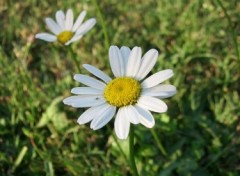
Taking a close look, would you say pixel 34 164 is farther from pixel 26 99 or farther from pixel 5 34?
pixel 5 34

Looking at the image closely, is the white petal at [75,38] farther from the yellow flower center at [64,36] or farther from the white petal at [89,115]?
the white petal at [89,115]

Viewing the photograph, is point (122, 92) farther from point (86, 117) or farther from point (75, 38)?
point (75, 38)

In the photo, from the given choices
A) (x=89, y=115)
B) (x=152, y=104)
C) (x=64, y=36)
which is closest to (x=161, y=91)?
(x=152, y=104)

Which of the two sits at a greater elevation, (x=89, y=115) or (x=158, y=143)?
(x=89, y=115)

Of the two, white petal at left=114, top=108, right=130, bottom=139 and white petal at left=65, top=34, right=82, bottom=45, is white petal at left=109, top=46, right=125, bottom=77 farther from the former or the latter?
white petal at left=65, top=34, right=82, bottom=45

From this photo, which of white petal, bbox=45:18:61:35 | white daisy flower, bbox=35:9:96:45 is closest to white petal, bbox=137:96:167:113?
white daisy flower, bbox=35:9:96:45

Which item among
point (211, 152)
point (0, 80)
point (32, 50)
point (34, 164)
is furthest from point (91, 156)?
point (32, 50)
